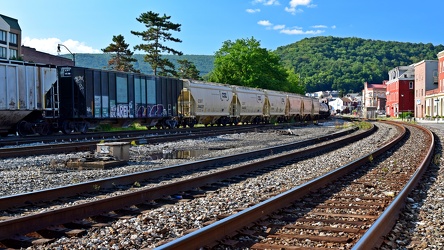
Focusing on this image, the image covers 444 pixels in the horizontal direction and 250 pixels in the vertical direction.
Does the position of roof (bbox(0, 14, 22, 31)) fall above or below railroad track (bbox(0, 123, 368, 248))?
above

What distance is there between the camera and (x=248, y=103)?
139ft

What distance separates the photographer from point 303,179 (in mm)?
10680

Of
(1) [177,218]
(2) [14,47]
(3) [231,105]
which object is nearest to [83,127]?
(3) [231,105]

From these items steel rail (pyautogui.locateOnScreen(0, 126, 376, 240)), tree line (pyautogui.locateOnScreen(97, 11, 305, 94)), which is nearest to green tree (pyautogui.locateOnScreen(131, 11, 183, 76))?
tree line (pyautogui.locateOnScreen(97, 11, 305, 94))

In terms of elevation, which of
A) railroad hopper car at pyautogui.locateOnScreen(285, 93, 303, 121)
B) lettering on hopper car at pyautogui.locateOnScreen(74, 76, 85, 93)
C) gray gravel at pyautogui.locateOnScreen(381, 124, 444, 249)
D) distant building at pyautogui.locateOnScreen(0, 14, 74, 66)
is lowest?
gray gravel at pyautogui.locateOnScreen(381, 124, 444, 249)

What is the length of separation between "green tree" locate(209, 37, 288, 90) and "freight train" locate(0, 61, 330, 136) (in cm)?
2830

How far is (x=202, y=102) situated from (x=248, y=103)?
26.9 feet

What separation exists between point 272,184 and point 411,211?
3.20m

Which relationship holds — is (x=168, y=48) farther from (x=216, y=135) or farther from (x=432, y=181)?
(x=432, y=181)

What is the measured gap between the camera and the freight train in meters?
21.7

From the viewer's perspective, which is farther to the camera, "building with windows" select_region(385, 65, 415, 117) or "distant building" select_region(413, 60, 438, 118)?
"building with windows" select_region(385, 65, 415, 117)

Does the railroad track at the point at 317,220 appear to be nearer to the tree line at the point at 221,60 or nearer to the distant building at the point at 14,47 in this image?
the tree line at the point at 221,60

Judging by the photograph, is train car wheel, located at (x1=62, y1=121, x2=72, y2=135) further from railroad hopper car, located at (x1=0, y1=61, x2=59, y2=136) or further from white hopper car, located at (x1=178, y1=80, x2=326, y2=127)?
white hopper car, located at (x1=178, y1=80, x2=326, y2=127)

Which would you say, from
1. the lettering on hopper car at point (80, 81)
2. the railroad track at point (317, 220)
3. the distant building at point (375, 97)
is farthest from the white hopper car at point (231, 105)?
the distant building at point (375, 97)
